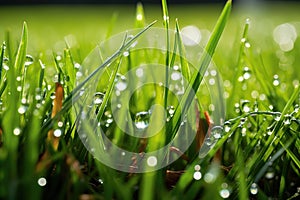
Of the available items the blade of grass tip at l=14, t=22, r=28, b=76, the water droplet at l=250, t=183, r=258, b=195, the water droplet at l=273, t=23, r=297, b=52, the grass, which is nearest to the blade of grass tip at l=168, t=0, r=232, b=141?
the grass

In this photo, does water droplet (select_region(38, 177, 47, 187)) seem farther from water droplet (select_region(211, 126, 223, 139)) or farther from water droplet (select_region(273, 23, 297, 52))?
water droplet (select_region(273, 23, 297, 52))

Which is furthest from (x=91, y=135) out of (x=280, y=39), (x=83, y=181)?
(x=280, y=39)

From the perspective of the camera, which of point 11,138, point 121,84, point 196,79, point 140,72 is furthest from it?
point 140,72

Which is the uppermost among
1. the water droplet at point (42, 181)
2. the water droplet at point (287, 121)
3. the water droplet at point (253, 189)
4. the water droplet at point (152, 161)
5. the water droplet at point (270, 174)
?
the water droplet at point (287, 121)

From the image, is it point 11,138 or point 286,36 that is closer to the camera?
point 11,138

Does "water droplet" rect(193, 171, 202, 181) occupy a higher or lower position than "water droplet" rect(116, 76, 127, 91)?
lower

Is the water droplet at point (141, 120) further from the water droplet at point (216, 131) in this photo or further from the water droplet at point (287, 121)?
the water droplet at point (287, 121)

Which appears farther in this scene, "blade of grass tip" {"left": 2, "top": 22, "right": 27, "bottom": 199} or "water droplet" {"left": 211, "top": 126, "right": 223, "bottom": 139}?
"water droplet" {"left": 211, "top": 126, "right": 223, "bottom": 139}

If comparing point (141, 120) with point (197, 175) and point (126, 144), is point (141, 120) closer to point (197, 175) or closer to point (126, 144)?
point (126, 144)

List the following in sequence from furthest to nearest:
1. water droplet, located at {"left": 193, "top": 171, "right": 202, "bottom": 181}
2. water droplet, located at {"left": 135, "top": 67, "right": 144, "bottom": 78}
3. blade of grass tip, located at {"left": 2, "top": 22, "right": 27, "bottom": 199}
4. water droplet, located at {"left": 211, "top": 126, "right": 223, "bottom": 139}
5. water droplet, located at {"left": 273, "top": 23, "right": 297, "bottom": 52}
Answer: water droplet, located at {"left": 273, "top": 23, "right": 297, "bottom": 52} < water droplet, located at {"left": 135, "top": 67, "right": 144, "bottom": 78} < water droplet, located at {"left": 211, "top": 126, "right": 223, "bottom": 139} < water droplet, located at {"left": 193, "top": 171, "right": 202, "bottom": 181} < blade of grass tip, located at {"left": 2, "top": 22, "right": 27, "bottom": 199}

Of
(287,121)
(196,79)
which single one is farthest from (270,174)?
(196,79)

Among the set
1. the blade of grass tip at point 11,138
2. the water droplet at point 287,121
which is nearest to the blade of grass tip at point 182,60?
the water droplet at point 287,121
